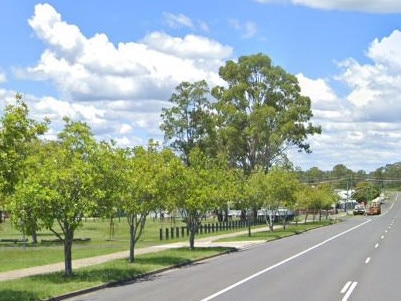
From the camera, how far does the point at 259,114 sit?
243 ft

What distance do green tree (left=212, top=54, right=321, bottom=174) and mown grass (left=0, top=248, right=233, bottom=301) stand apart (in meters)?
45.3

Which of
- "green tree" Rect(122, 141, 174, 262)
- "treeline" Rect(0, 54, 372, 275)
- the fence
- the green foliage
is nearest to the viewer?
the green foliage

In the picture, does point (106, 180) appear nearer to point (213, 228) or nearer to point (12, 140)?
point (12, 140)

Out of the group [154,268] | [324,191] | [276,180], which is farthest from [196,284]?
[324,191]

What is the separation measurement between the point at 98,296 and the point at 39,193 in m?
3.92

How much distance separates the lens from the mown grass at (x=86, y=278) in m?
17.2

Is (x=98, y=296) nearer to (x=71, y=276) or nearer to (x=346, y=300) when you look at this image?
(x=71, y=276)

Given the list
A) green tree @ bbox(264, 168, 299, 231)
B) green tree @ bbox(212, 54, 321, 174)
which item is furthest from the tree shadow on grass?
green tree @ bbox(212, 54, 321, 174)

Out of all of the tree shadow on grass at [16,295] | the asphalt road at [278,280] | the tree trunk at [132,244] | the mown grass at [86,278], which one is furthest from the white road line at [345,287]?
the tree trunk at [132,244]

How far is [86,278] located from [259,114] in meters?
54.7

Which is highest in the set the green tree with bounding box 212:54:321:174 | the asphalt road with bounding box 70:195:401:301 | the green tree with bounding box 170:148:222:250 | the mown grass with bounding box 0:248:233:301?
the green tree with bounding box 212:54:321:174

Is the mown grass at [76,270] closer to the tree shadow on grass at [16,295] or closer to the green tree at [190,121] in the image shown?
the tree shadow on grass at [16,295]

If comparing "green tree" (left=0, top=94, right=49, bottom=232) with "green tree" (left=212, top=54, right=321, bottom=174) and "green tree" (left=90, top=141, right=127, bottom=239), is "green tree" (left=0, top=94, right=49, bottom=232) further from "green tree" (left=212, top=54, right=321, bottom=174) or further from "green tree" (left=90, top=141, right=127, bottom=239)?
"green tree" (left=212, top=54, right=321, bottom=174)

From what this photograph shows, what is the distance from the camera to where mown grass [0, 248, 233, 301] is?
679 inches
